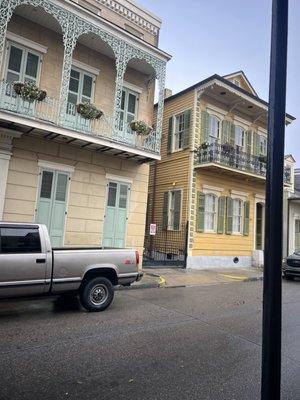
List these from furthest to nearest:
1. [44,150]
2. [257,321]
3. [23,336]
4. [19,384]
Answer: [44,150] < [257,321] < [23,336] < [19,384]

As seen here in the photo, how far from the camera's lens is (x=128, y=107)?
49.0 feet

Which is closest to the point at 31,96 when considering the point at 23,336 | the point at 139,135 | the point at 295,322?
the point at 139,135

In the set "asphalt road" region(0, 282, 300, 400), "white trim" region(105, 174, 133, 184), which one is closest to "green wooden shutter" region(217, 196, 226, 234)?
"white trim" region(105, 174, 133, 184)

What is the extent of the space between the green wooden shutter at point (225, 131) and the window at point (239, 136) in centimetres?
82

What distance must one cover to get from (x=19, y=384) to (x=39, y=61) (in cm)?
1132

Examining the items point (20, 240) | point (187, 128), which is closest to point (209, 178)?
point (187, 128)

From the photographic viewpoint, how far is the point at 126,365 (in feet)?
15.7

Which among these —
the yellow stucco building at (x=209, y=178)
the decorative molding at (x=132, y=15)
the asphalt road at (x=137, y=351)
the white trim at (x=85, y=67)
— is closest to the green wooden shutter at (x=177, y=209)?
the yellow stucco building at (x=209, y=178)

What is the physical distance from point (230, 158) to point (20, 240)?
13.9 metres

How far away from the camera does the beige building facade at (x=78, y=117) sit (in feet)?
38.0

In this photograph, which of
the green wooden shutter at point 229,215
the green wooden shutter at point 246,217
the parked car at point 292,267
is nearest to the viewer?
the parked car at point 292,267

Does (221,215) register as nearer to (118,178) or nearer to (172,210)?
(172,210)

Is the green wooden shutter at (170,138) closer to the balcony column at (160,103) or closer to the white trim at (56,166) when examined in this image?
the balcony column at (160,103)

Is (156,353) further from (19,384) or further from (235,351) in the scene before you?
(19,384)
